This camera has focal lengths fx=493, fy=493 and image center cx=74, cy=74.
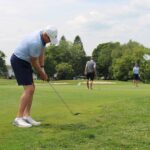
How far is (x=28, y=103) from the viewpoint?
9961mm

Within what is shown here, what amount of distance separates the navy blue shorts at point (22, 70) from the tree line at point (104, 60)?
9219cm

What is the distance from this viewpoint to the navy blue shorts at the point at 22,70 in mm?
9812

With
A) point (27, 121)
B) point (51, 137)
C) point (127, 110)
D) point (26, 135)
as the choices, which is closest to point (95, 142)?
point (51, 137)

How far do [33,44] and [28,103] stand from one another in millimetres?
1238

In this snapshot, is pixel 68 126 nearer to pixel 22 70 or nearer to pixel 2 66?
pixel 22 70

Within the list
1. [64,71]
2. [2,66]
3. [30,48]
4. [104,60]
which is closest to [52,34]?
[30,48]

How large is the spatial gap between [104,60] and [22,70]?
11720cm

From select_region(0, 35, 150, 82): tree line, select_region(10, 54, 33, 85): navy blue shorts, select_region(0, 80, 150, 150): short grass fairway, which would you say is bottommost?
select_region(0, 80, 150, 150): short grass fairway

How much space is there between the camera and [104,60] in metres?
127

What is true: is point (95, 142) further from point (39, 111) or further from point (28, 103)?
point (39, 111)

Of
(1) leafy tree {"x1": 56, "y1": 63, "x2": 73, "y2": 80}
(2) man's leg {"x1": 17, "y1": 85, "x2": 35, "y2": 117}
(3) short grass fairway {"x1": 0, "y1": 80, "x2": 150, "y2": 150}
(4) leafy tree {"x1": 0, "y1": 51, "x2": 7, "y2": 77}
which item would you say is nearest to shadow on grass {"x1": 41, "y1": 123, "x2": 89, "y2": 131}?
(3) short grass fairway {"x1": 0, "y1": 80, "x2": 150, "y2": 150}

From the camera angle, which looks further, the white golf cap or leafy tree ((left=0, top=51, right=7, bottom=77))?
leafy tree ((left=0, top=51, right=7, bottom=77))

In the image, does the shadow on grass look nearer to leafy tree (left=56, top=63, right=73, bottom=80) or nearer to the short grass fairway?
the short grass fairway

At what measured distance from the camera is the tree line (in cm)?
11138
